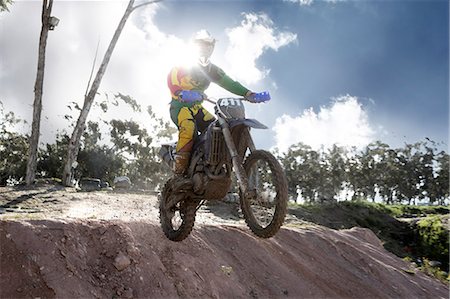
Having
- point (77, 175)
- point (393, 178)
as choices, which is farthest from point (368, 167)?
point (77, 175)

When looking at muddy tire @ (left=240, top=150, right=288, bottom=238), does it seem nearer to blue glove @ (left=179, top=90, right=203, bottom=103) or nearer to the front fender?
the front fender

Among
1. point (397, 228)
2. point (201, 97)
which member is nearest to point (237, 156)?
point (201, 97)

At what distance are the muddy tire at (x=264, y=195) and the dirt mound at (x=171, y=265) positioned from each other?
226 centimetres

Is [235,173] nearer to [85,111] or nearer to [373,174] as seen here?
[85,111]

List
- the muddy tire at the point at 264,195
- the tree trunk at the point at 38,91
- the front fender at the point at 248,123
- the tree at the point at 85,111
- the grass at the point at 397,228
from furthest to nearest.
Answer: the grass at the point at 397,228, the tree at the point at 85,111, the tree trunk at the point at 38,91, the front fender at the point at 248,123, the muddy tire at the point at 264,195

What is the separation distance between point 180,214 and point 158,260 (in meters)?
1.15

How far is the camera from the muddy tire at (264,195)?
4730 mm

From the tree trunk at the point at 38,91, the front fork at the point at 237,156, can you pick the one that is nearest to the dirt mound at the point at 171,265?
the front fork at the point at 237,156

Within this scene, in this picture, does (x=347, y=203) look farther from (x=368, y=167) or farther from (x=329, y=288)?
(x=368, y=167)

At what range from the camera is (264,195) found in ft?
17.0

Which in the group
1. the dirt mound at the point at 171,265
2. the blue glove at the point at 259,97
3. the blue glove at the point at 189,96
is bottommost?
the dirt mound at the point at 171,265

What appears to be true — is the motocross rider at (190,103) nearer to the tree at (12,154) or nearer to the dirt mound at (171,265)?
the dirt mound at (171,265)

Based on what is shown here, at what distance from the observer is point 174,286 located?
261 inches

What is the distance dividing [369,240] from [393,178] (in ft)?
189
